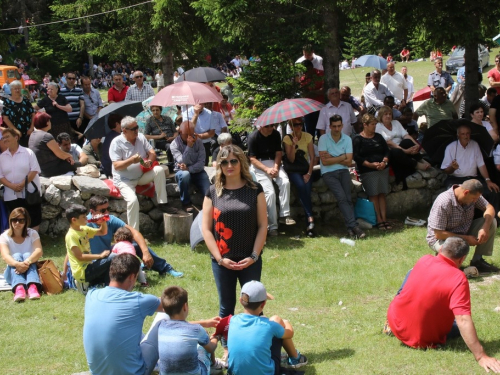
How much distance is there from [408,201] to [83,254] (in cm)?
540

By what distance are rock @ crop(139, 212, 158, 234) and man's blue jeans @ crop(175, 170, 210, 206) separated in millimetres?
561

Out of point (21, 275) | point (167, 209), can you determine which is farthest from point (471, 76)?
point (21, 275)

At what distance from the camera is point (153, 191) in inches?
391

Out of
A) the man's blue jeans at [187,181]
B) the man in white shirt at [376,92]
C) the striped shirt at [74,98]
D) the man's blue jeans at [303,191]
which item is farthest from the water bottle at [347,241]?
the striped shirt at [74,98]

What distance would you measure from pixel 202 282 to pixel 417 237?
332 centimetres

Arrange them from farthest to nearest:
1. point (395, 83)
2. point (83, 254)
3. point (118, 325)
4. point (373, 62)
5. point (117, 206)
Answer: point (373, 62)
point (395, 83)
point (117, 206)
point (83, 254)
point (118, 325)

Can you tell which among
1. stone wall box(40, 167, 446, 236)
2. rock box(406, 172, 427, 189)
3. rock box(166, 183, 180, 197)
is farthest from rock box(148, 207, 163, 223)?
rock box(406, 172, 427, 189)

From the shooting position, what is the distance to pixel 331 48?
497 inches

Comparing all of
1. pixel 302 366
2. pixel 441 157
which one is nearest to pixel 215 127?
pixel 441 157

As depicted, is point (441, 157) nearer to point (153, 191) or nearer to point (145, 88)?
point (153, 191)

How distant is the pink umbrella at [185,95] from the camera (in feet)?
34.4

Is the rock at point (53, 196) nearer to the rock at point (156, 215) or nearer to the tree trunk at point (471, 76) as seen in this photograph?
the rock at point (156, 215)

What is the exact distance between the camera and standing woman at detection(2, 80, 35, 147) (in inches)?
435

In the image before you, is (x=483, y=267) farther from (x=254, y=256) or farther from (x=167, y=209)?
(x=167, y=209)
